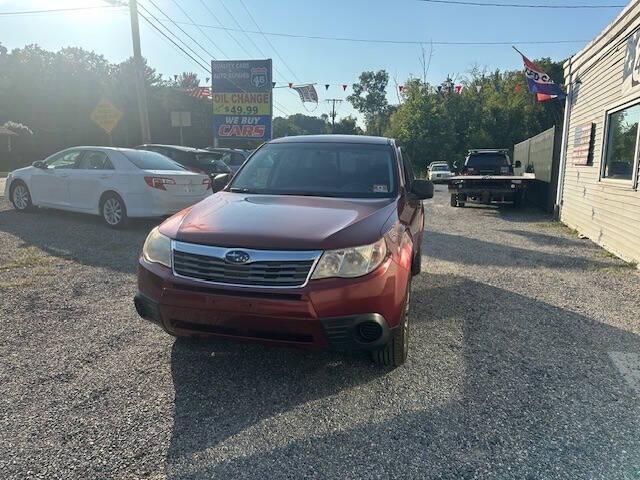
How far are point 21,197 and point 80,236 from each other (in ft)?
10.4

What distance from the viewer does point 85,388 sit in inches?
127

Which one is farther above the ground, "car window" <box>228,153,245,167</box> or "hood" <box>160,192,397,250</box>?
"car window" <box>228,153,245,167</box>

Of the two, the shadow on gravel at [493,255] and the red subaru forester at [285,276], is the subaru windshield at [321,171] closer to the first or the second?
the red subaru forester at [285,276]

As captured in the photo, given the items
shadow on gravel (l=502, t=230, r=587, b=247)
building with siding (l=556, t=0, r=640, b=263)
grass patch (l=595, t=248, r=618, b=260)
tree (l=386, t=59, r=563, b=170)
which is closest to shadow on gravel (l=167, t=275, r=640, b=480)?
grass patch (l=595, t=248, r=618, b=260)

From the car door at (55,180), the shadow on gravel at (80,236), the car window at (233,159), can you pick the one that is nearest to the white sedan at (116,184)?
the car door at (55,180)

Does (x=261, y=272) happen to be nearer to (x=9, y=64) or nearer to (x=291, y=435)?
(x=291, y=435)

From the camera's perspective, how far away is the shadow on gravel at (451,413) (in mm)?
2521

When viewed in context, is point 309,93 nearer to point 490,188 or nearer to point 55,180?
point 490,188

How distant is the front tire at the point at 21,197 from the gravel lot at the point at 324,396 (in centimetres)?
542

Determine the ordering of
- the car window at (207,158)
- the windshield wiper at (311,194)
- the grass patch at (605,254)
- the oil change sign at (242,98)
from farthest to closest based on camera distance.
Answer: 1. the oil change sign at (242,98)
2. the car window at (207,158)
3. the grass patch at (605,254)
4. the windshield wiper at (311,194)

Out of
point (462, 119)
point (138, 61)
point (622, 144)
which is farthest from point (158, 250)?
point (462, 119)

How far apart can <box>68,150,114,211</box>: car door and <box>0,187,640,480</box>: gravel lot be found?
361 centimetres

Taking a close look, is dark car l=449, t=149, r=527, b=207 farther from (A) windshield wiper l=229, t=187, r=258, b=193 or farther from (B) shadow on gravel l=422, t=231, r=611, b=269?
(A) windshield wiper l=229, t=187, r=258, b=193

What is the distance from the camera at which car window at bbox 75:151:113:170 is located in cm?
891
